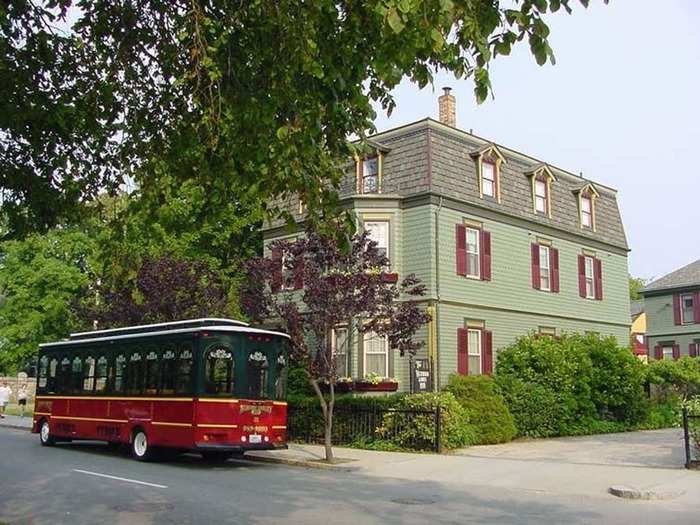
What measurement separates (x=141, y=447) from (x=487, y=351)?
1308cm

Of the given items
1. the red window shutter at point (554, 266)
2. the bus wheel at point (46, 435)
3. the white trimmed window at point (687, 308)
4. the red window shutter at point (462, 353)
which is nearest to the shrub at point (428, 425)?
the red window shutter at point (462, 353)

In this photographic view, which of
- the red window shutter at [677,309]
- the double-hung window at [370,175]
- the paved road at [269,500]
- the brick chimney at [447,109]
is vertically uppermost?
the brick chimney at [447,109]

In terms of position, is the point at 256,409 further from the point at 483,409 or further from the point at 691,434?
the point at 691,434

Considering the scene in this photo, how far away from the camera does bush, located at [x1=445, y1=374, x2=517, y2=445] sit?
2353cm

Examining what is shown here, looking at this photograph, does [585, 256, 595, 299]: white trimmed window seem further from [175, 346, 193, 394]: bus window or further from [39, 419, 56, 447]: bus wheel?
[39, 419, 56, 447]: bus wheel

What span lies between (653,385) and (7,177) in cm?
3119

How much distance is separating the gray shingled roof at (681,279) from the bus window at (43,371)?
4186cm

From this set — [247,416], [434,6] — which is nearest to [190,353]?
[247,416]

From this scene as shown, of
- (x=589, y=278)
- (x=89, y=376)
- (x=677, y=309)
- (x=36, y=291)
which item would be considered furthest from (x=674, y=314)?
(x=89, y=376)

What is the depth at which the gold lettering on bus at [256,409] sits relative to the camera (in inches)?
727

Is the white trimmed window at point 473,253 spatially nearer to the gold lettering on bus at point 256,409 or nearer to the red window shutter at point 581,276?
the red window shutter at point 581,276

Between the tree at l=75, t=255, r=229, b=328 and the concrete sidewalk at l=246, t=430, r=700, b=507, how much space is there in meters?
6.66

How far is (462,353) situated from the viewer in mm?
26906

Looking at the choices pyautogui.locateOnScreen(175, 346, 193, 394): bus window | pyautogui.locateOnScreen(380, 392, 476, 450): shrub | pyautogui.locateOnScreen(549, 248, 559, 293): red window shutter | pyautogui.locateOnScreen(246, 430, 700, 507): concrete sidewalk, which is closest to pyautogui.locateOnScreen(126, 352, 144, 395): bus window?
pyautogui.locateOnScreen(175, 346, 193, 394): bus window
